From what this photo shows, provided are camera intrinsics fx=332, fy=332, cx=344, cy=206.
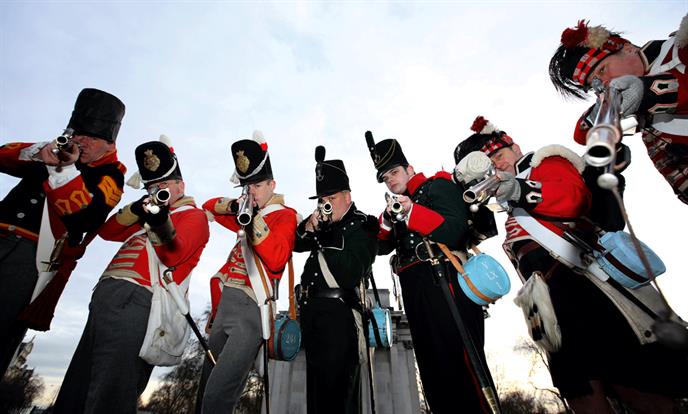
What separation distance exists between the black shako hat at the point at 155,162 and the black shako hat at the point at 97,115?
0.37 metres

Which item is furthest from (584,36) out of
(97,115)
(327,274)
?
(97,115)

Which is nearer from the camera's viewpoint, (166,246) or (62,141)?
(62,141)

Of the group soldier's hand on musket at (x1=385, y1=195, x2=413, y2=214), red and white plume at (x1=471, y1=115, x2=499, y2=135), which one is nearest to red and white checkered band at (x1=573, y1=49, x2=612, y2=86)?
red and white plume at (x1=471, y1=115, x2=499, y2=135)

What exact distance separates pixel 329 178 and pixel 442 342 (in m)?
2.67

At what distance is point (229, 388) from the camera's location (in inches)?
125

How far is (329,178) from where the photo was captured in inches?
192

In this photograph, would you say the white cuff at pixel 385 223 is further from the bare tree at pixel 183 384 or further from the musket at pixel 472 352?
the bare tree at pixel 183 384

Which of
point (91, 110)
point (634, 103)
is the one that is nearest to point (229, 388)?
Result: point (91, 110)

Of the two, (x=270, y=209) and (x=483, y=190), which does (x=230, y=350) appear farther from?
(x=483, y=190)

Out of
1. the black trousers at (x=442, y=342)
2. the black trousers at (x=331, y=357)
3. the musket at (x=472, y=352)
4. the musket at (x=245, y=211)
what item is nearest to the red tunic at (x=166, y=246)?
the musket at (x=245, y=211)

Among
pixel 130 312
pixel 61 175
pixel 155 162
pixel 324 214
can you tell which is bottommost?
pixel 130 312

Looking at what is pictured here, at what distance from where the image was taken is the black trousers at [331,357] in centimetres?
343

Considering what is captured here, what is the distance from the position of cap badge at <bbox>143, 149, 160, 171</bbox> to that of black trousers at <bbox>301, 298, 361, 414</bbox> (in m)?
2.57

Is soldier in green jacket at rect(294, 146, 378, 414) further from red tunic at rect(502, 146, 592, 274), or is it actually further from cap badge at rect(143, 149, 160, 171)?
cap badge at rect(143, 149, 160, 171)
